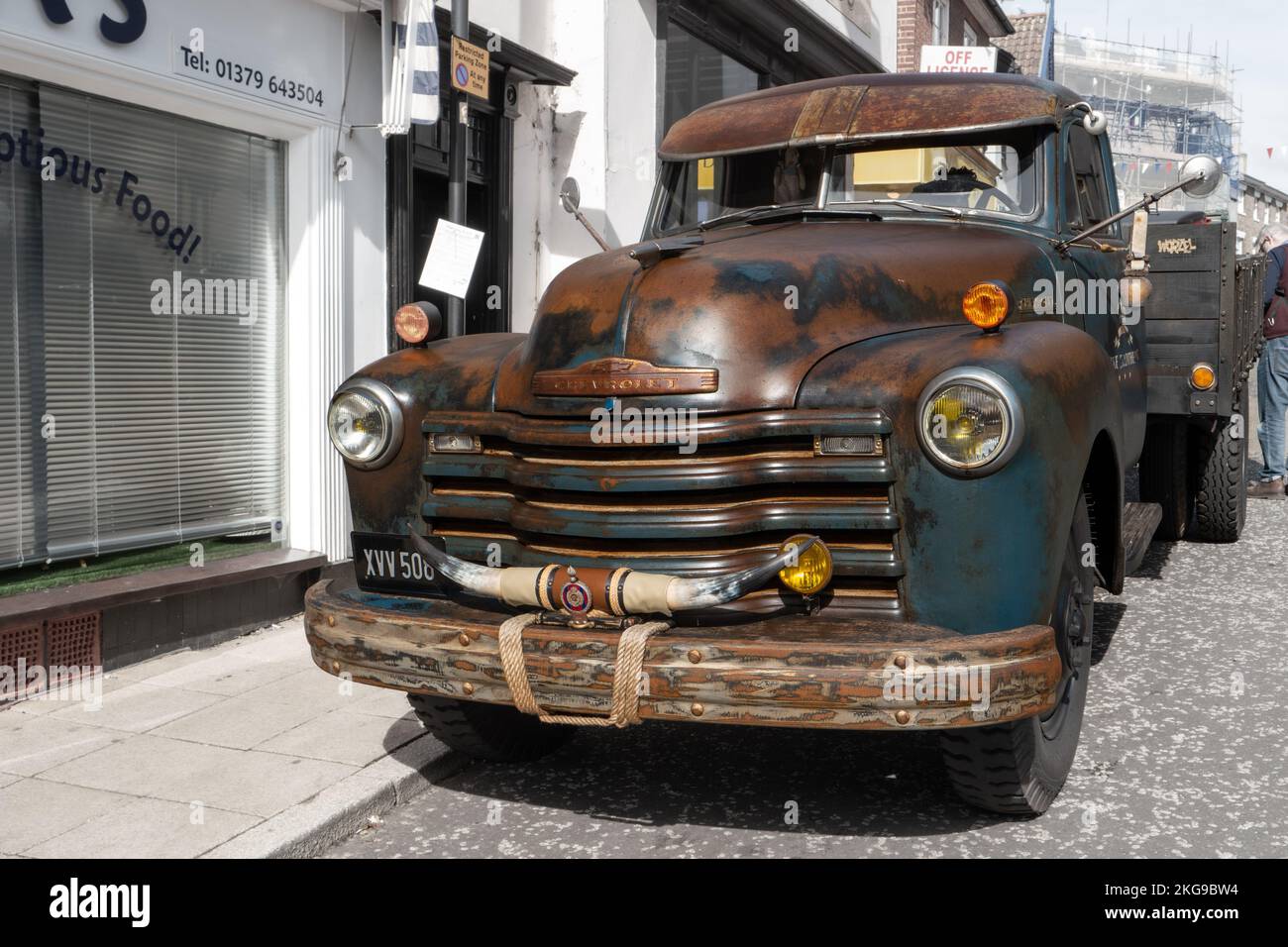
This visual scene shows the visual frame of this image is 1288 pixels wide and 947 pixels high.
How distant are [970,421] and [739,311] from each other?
751 millimetres

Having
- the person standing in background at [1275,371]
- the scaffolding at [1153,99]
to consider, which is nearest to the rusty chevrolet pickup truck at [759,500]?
the person standing in background at [1275,371]

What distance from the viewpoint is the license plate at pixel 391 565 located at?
3.97 metres

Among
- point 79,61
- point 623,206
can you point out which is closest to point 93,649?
point 79,61

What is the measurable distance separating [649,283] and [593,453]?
1.81 ft

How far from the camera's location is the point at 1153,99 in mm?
110688

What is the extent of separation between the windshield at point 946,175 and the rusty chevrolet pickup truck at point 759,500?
22 cm

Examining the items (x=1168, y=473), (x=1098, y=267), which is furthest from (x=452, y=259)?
(x=1168, y=473)

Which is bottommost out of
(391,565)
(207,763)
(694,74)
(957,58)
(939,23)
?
(207,763)

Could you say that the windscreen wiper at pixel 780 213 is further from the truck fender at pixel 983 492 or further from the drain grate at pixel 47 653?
the drain grate at pixel 47 653

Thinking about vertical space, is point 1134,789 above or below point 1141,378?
below

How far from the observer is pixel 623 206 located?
10.5 meters

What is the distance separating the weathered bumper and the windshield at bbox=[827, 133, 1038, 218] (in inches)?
80.7

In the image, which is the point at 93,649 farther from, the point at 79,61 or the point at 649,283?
the point at 649,283

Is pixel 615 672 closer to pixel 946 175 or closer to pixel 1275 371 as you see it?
pixel 946 175
